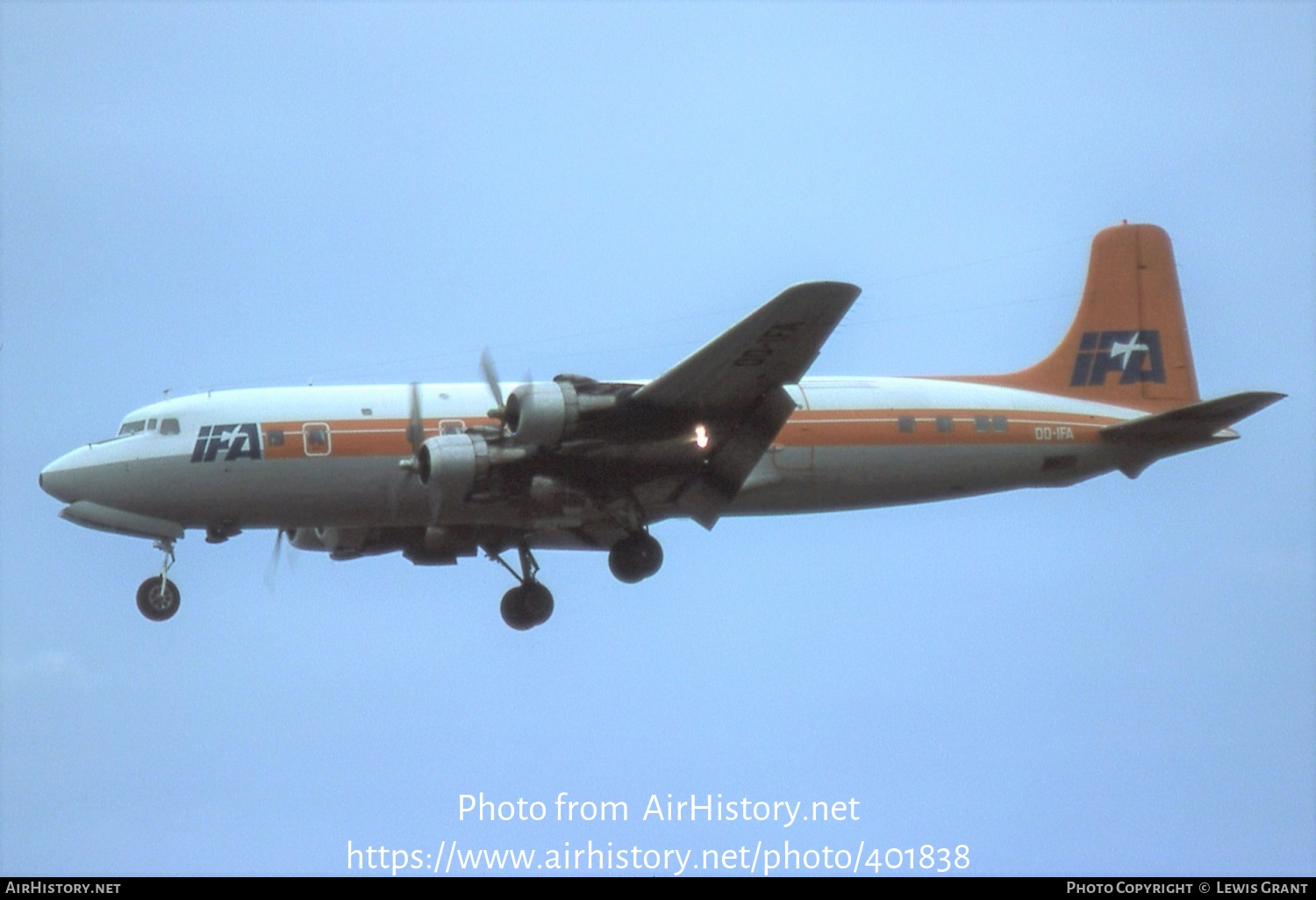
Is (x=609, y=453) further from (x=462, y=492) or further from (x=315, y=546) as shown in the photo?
(x=315, y=546)

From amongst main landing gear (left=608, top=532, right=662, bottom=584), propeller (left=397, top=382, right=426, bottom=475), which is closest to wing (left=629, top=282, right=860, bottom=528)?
main landing gear (left=608, top=532, right=662, bottom=584)

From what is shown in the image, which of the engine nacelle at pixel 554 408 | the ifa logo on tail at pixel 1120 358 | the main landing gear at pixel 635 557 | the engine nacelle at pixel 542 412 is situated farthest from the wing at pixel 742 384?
the ifa logo on tail at pixel 1120 358

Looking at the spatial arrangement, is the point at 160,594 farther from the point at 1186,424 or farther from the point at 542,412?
the point at 1186,424

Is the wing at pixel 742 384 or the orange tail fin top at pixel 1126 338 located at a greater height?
the orange tail fin top at pixel 1126 338

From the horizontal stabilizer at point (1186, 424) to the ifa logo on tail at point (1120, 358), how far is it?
1.34 meters

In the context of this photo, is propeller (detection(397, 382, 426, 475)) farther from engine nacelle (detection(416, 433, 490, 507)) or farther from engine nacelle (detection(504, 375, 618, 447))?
engine nacelle (detection(504, 375, 618, 447))

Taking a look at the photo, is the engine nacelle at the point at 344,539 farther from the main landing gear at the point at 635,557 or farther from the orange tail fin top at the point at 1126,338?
the orange tail fin top at the point at 1126,338

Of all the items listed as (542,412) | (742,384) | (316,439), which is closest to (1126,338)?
(742,384)

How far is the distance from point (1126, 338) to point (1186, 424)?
262 centimetres

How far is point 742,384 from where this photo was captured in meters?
22.9

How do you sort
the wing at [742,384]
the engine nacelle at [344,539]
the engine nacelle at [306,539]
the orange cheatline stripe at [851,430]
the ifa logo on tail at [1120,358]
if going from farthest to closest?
the ifa logo on tail at [1120,358] → the engine nacelle at [306,539] → the engine nacelle at [344,539] → the orange cheatline stripe at [851,430] → the wing at [742,384]

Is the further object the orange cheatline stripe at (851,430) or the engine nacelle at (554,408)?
the orange cheatline stripe at (851,430)

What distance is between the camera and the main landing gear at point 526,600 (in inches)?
1046

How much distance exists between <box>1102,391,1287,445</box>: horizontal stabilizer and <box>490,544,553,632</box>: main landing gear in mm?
8196
